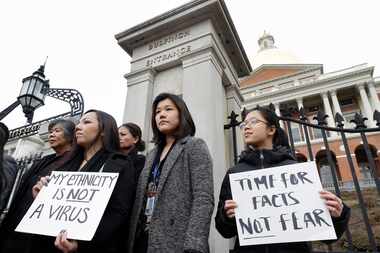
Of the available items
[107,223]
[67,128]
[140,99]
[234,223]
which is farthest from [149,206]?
[140,99]

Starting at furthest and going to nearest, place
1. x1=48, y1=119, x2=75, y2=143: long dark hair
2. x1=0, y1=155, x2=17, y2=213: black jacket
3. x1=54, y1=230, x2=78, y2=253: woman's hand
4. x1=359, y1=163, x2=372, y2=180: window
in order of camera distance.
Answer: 1. x1=359, y1=163, x2=372, y2=180: window
2. x1=48, y1=119, x2=75, y2=143: long dark hair
3. x1=0, y1=155, x2=17, y2=213: black jacket
4. x1=54, y1=230, x2=78, y2=253: woman's hand

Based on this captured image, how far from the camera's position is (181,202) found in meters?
1.75

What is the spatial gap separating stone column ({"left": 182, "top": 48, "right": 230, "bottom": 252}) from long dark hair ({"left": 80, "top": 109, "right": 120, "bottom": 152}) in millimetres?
1115

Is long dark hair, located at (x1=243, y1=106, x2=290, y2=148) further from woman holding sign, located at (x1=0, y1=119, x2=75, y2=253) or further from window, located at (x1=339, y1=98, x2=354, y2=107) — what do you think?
window, located at (x1=339, y1=98, x2=354, y2=107)

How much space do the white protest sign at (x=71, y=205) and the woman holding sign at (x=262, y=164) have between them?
0.84m

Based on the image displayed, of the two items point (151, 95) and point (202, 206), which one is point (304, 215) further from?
point (151, 95)

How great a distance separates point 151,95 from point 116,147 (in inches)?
70.2

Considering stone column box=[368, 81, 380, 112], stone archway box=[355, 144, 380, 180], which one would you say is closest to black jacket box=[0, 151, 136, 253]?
stone archway box=[355, 144, 380, 180]

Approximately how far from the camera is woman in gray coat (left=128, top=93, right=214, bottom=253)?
158 centimetres

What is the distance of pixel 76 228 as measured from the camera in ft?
4.92

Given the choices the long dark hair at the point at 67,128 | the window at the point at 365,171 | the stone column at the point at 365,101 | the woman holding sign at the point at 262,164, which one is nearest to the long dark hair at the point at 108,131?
the long dark hair at the point at 67,128

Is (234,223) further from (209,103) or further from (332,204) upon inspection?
(209,103)

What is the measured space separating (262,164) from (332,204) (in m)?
0.57

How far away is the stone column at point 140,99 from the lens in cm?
360
